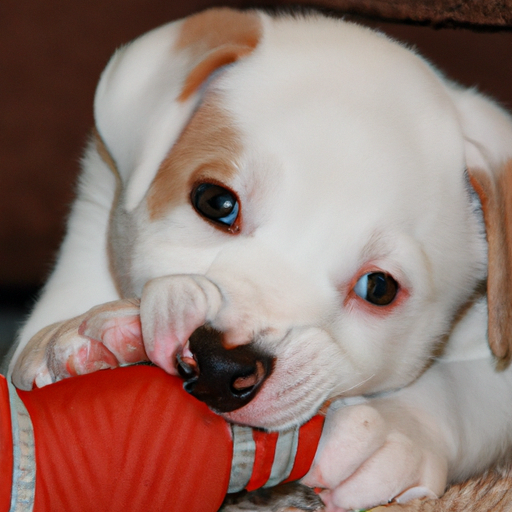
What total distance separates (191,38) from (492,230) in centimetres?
69

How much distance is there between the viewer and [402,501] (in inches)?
52.7

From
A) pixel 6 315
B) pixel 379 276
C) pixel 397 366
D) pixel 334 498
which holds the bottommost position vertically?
pixel 6 315

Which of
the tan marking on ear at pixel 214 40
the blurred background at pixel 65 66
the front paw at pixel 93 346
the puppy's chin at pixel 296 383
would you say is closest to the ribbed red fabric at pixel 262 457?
the puppy's chin at pixel 296 383

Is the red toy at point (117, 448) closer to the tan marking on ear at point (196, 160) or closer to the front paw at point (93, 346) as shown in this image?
the front paw at point (93, 346)

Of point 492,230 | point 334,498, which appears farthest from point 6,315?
→ point 492,230

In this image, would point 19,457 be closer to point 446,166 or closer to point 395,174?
point 395,174

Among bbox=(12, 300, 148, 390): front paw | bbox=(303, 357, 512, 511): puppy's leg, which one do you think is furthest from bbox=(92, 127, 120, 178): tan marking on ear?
bbox=(303, 357, 512, 511): puppy's leg

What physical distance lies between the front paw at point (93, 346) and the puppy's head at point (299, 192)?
89mm

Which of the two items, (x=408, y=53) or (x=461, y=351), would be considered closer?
(x=408, y=53)

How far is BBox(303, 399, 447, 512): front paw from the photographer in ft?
4.34

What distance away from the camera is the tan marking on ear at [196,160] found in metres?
1.36

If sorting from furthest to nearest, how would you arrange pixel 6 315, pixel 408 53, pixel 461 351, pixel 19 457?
pixel 6 315 < pixel 461 351 < pixel 408 53 < pixel 19 457

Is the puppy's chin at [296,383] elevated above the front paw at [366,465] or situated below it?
above

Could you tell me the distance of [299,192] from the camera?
1.29 m
